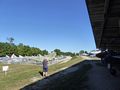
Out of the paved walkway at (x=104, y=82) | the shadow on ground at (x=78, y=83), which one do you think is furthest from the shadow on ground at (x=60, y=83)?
the paved walkway at (x=104, y=82)

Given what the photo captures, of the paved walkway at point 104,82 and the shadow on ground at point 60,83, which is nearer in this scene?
the paved walkway at point 104,82

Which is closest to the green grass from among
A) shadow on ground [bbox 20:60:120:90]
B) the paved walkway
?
shadow on ground [bbox 20:60:120:90]

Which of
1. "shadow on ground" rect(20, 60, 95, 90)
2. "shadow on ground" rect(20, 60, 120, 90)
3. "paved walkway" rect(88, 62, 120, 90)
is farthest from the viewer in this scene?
"shadow on ground" rect(20, 60, 95, 90)

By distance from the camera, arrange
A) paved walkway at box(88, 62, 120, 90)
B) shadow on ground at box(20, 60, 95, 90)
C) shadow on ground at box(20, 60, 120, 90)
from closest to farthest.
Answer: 1. paved walkway at box(88, 62, 120, 90)
2. shadow on ground at box(20, 60, 120, 90)
3. shadow on ground at box(20, 60, 95, 90)

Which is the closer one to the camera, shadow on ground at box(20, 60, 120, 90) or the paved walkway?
the paved walkway

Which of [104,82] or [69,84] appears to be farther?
[104,82]

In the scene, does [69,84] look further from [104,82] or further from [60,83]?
[104,82]

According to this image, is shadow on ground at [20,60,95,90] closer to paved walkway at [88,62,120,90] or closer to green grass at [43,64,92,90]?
green grass at [43,64,92,90]

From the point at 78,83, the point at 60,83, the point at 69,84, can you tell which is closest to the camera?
the point at 69,84

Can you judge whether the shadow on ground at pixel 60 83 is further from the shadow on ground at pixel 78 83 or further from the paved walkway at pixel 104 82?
the paved walkway at pixel 104 82

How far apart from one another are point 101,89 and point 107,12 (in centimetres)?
582

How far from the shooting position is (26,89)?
48.2 ft

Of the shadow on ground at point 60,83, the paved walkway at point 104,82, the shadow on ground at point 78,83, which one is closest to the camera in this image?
the paved walkway at point 104,82

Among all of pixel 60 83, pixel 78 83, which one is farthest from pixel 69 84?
pixel 60 83
